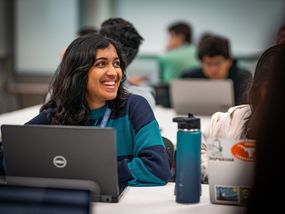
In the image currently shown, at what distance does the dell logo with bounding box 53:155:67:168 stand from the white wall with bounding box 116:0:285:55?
470 cm

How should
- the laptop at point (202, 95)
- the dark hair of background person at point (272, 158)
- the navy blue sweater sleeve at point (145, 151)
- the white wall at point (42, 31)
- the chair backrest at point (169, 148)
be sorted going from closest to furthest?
1. the dark hair of background person at point (272, 158)
2. the navy blue sweater sleeve at point (145, 151)
3. the chair backrest at point (169, 148)
4. the laptop at point (202, 95)
5. the white wall at point (42, 31)

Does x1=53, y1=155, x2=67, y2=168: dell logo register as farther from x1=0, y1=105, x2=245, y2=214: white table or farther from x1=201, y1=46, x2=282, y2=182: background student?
x1=201, y1=46, x2=282, y2=182: background student

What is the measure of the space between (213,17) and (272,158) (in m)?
5.60

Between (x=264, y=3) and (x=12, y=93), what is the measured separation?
323cm

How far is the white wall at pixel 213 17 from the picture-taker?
5.95 metres

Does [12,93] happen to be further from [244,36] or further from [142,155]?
[142,155]

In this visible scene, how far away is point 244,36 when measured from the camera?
607cm

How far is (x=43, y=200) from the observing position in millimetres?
1234

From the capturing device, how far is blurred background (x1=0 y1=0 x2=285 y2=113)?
605 centimetres

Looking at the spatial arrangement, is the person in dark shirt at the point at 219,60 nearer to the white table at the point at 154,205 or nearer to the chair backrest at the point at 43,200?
the white table at the point at 154,205

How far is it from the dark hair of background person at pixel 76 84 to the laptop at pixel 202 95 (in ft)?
4.62

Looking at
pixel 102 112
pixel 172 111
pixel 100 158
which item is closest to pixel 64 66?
pixel 102 112

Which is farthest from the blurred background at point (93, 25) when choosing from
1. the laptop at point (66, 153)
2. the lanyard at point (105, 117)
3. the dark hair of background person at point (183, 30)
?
the laptop at point (66, 153)

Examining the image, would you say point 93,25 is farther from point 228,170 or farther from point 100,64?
point 228,170
